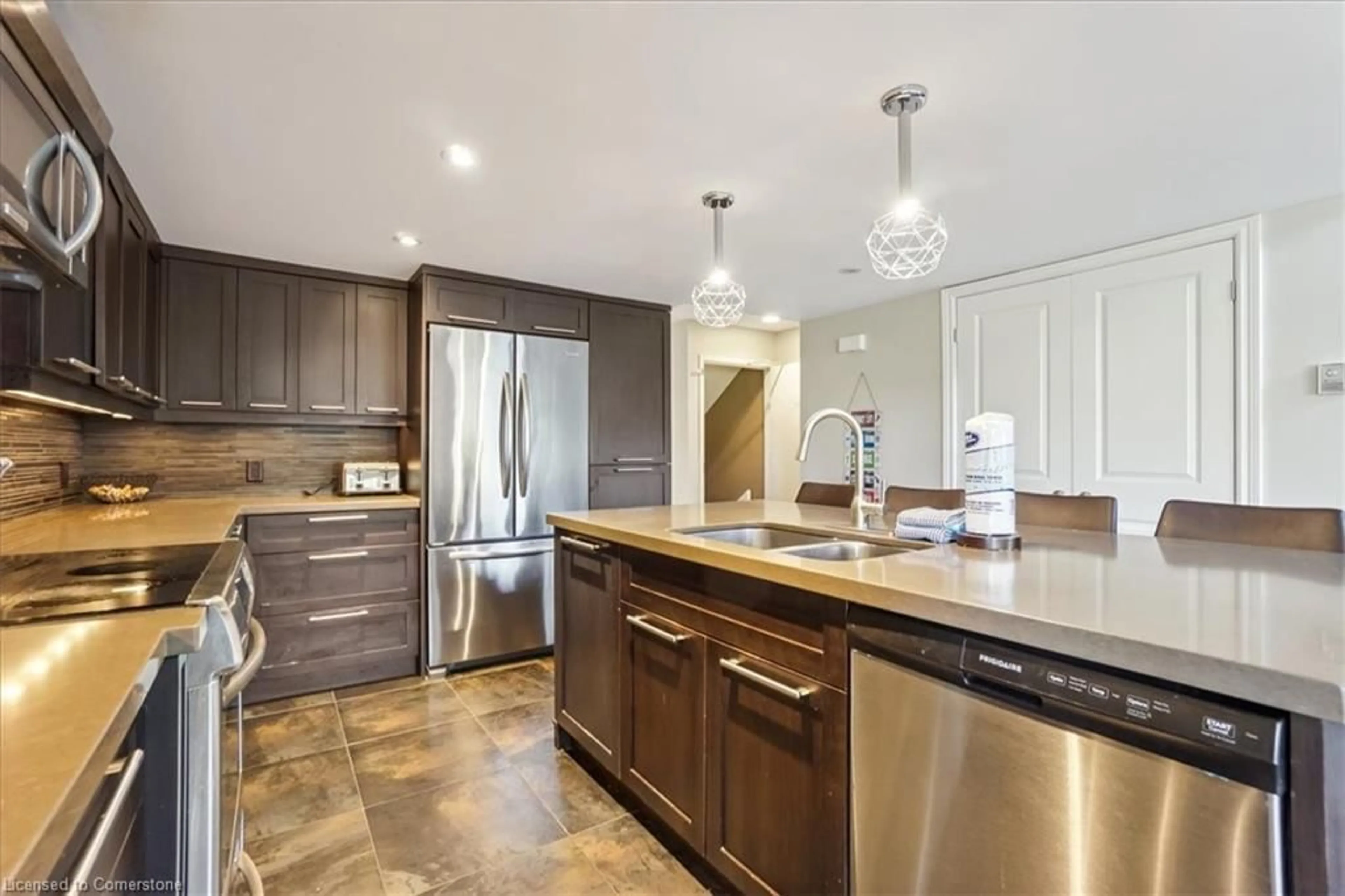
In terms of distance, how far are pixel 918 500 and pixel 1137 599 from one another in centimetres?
134

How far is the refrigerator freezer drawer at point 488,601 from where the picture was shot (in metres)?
3.44

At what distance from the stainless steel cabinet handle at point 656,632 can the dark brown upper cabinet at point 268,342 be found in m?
2.54

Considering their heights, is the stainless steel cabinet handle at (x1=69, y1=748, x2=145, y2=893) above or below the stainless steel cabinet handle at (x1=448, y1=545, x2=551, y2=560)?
above

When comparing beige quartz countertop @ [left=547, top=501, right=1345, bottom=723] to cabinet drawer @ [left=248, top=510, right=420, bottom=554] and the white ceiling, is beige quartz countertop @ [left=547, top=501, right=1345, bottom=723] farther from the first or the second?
cabinet drawer @ [left=248, top=510, right=420, bottom=554]

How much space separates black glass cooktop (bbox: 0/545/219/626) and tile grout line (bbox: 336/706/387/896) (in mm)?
1014

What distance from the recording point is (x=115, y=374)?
2199 mm

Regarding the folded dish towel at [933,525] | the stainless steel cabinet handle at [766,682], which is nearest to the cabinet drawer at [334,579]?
the stainless steel cabinet handle at [766,682]

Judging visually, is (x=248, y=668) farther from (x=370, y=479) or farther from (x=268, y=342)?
(x=268, y=342)

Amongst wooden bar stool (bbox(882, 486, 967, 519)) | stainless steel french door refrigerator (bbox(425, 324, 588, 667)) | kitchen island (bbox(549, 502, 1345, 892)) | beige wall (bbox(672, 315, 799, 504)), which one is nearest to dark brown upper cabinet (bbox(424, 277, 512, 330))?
stainless steel french door refrigerator (bbox(425, 324, 588, 667))

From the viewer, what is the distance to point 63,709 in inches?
27.6

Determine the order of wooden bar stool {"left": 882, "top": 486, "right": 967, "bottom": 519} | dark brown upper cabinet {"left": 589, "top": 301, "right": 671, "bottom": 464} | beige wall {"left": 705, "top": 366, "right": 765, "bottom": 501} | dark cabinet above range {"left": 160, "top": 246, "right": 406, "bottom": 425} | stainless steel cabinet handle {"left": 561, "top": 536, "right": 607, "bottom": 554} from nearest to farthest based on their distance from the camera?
stainless steel cabinet handle {"left": 561, "top": 536, "right": 607, "bottom": 554} < wooden bar stool {"left": 882, "top": 486, "right": 967, "bottom": 519} < dark cabinet above range {"left": 160, "top": 246, "right": 406, "bottom": 425} < dark brown upper cabinet {"left": 589, "top": 301, "right": 671, "bottom": 464} < beige wall {"left": 705, "top": 366, "right": 765, "bottom": 501}

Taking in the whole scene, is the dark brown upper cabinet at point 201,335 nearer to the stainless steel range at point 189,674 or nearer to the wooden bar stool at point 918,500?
the stainless steel range at point 189,674

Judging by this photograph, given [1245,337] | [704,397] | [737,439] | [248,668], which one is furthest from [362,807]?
[737,439]

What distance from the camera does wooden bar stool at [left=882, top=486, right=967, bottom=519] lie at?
7.68ft
